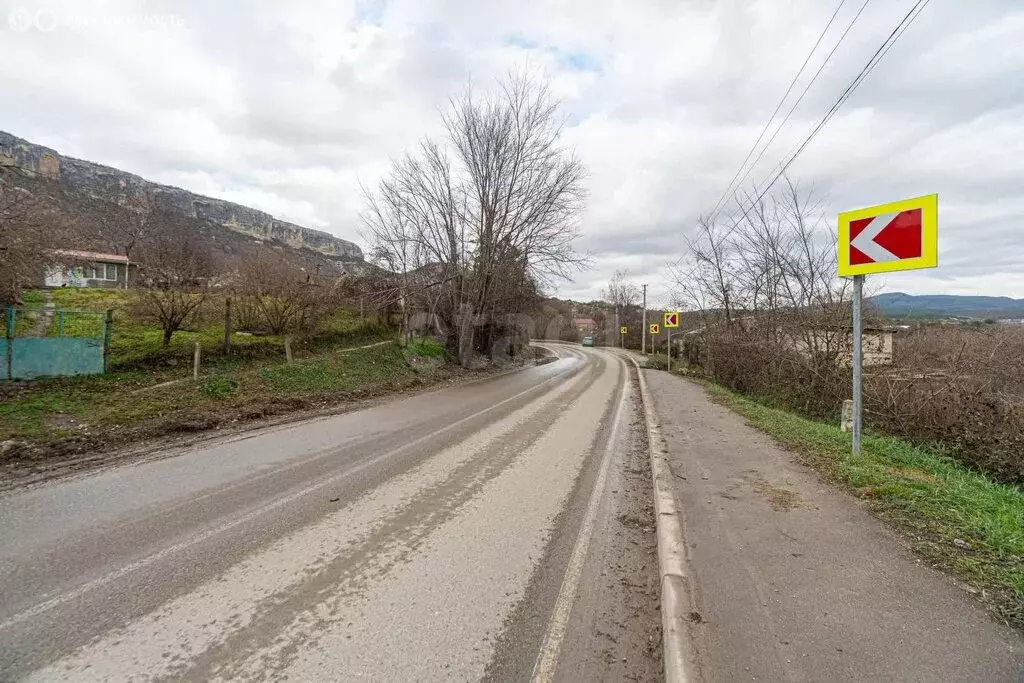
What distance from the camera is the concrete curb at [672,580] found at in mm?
2562

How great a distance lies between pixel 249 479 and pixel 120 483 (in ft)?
4.47

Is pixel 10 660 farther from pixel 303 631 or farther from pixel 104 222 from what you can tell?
pixel 104 222

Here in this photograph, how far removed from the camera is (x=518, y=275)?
72.3ft

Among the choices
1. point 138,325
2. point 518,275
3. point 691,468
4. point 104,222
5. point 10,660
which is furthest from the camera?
point 104,222

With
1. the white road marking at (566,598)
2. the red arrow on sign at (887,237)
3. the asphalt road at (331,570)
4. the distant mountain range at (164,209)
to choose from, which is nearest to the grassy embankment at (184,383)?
the asphalt road at (331,570)

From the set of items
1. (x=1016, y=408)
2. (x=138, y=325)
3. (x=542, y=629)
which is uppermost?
(x=138, y=325)

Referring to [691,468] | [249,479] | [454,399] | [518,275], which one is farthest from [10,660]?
[518,275]

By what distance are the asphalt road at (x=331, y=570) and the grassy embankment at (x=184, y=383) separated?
2532 millimetres

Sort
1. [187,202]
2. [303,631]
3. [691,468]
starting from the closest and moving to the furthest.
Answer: [303,631] < [691,468] < [187,202]

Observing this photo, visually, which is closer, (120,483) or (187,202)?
(120,483)

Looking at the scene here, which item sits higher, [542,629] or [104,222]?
[104,222]

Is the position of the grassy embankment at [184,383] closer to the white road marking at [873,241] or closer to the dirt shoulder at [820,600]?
the dirt shoulder at [820,600]

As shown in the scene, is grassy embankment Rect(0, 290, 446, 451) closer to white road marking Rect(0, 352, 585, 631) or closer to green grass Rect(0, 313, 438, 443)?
green grass Rect(0, 313, 438, 443)

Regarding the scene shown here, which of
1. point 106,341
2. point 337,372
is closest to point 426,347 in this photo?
point 337,372
